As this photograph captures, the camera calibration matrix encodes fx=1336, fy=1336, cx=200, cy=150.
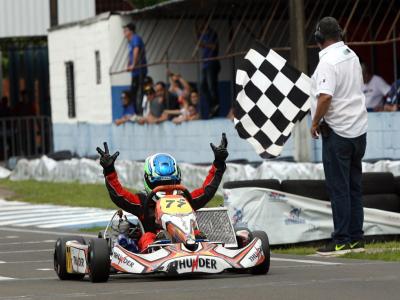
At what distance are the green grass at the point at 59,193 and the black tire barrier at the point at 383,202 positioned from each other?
6480 mm

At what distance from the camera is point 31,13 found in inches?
1192

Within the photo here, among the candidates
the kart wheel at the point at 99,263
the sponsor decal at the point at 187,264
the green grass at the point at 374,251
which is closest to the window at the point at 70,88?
the green grass at the point at 374,251

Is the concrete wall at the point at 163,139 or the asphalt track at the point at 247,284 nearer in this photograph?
the asphalt track at the point at 247,284

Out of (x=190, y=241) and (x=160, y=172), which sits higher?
(x=160, y=172)

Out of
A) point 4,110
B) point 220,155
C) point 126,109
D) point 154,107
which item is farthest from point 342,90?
point 4,110

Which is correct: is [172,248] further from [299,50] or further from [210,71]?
[210,71]

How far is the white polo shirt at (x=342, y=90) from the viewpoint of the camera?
1151 cm

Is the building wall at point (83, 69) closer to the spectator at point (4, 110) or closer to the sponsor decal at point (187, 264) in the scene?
the spectator at point (4, 110)

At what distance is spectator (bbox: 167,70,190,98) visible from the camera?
23.0 metres

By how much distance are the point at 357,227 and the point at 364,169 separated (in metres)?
5.46

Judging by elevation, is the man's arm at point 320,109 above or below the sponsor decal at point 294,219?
above

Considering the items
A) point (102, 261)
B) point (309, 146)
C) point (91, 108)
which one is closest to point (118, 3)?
Result: point (91, 108)

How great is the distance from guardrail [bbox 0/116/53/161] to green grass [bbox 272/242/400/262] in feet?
61.9

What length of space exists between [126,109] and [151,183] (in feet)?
49.7
